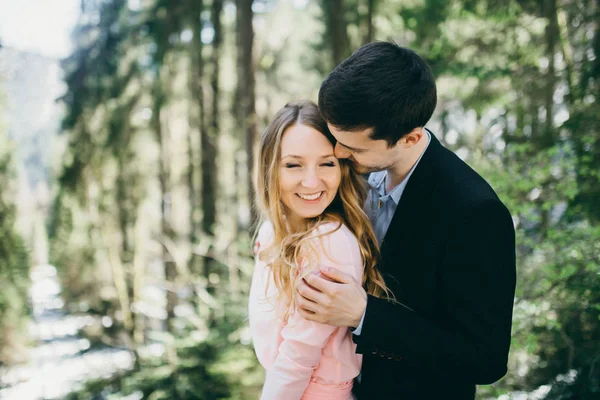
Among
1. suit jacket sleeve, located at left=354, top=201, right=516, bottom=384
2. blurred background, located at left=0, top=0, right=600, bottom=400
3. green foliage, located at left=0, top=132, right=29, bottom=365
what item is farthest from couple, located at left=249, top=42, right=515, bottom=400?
green foliage, located at left=0, top=132, right=29, bottom=365

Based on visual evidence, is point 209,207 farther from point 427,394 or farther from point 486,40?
point 427,394

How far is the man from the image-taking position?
1491 mm

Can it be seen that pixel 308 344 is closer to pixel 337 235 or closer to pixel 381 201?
pixel 337 235

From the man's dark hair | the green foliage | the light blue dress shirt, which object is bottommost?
the green foliage

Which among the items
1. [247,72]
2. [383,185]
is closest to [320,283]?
[383,185]

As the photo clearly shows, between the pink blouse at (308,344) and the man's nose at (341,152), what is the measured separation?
11.8 inches

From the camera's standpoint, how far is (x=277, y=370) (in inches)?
71.8

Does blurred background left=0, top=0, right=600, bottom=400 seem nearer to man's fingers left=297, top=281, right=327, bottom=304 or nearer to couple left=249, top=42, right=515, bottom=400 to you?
couple left=249, top=42, right=515, bottom=400

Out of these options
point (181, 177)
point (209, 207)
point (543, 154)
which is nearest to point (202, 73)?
point (209, 207)

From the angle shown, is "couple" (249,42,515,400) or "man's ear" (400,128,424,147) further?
"man's ear" (400,128,424,147)

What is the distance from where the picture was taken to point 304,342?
69.5 inches

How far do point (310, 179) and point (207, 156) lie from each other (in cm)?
980

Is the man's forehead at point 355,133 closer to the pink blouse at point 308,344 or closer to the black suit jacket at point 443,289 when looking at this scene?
the black suit jacket at point 443,289

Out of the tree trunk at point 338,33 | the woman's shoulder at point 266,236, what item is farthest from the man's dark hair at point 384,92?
the tree trunk at point 338,33
